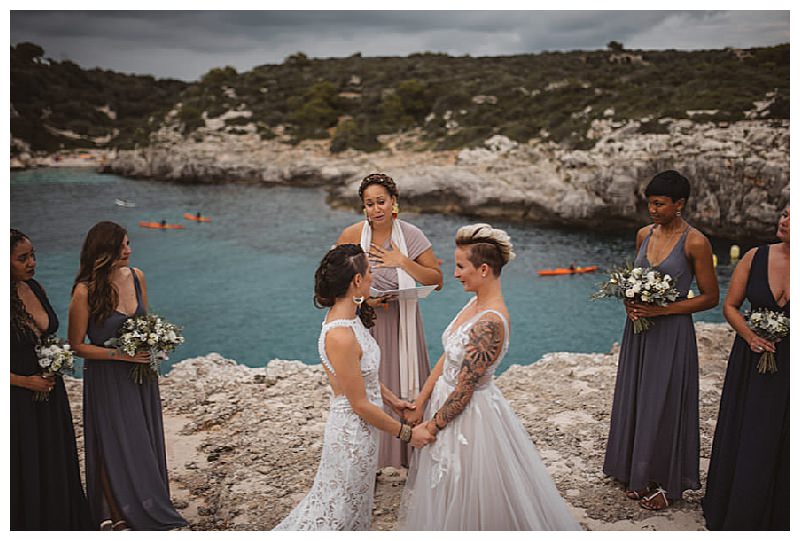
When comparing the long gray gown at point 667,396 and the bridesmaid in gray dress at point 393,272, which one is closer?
the long gray gown at point 667,396

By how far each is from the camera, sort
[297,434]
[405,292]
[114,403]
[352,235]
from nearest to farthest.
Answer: [114,403]
[405,292]
[352,235]
[297,434]

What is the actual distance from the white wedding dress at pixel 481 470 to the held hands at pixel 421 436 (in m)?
0.03

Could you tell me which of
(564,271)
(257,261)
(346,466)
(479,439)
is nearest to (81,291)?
(346,466)

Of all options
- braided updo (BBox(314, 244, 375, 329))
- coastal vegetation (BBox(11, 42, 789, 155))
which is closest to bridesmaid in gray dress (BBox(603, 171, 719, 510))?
braided updo (BBox(314, 244, 375, 329))

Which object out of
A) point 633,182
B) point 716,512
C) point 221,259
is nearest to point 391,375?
point 716,512

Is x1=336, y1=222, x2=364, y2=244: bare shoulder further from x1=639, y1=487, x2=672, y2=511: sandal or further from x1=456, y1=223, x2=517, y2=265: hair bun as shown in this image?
x1=639, y1=487, x2=672, y2=511: sandal

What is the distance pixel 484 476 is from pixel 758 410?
1.48 metres

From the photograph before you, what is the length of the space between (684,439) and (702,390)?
2.44 meters

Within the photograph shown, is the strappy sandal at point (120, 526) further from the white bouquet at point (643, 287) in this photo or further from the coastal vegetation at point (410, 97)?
the coastal vegetation at point (410, 97)

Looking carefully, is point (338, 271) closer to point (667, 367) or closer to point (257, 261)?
point (667, 367)

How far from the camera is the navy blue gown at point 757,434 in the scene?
3.52m

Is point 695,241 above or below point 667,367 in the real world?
above

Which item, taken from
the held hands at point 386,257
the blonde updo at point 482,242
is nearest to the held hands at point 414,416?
the blonde updo at point 482,242

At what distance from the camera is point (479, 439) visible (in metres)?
3.27
